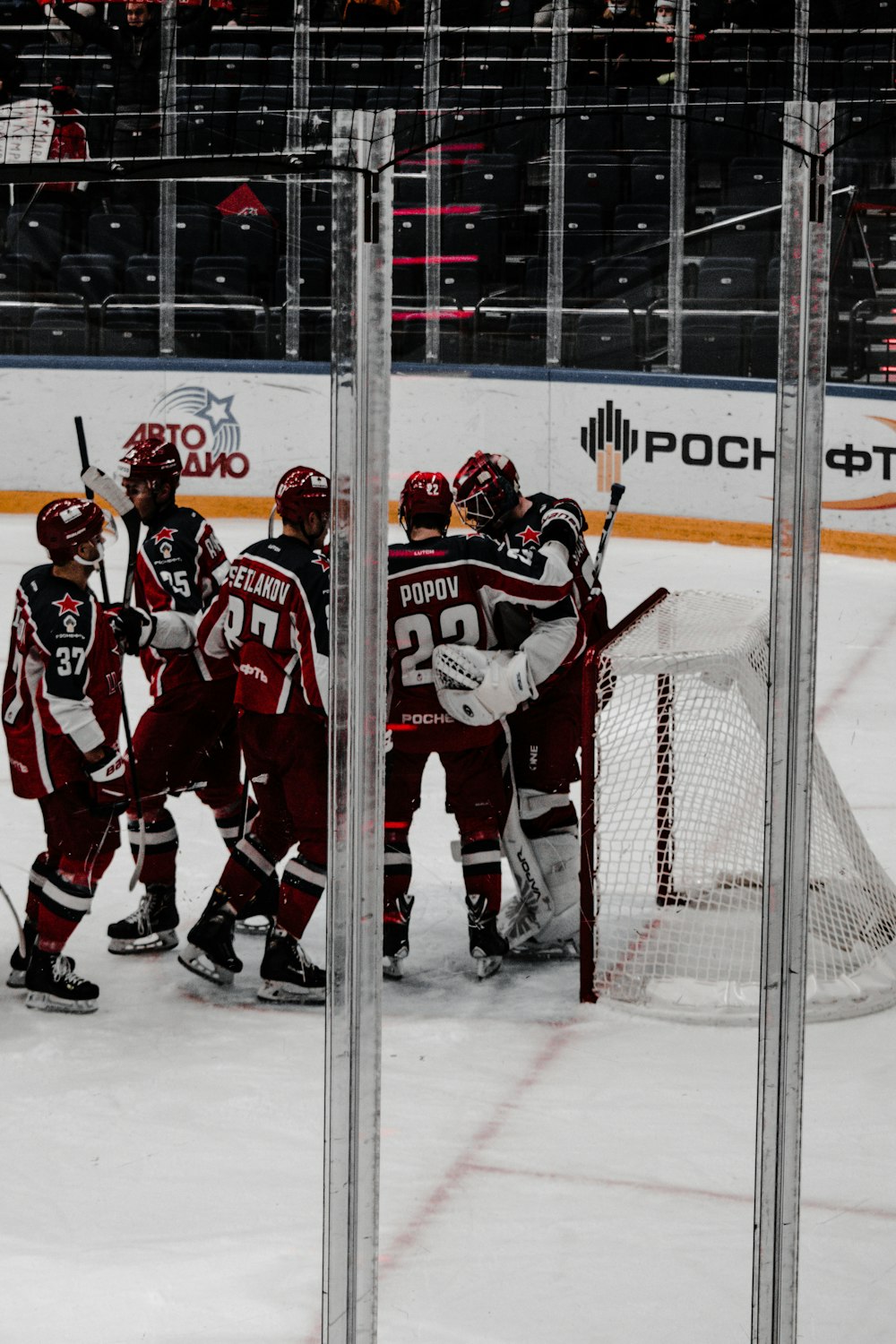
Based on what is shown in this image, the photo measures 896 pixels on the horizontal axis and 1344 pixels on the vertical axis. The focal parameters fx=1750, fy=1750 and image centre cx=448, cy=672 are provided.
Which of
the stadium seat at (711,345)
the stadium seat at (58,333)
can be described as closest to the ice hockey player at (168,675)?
the stadium seat at (711,345)

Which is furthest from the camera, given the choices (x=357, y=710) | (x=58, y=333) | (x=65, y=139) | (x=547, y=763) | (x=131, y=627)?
(x=58, y=333)

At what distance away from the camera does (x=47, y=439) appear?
910 cm

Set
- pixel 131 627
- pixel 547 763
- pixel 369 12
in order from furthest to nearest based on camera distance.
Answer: pixel 369 12
pixel 547 763
pixel 131 627

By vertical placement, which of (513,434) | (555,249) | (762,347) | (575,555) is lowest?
(575,555)

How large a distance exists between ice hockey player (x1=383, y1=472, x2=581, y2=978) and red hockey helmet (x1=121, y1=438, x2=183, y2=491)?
1.65 ft

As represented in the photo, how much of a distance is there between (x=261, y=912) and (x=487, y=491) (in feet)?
3.39

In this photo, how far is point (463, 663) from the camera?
324 cm

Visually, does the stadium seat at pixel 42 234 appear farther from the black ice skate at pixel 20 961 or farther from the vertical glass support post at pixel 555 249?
the black ice skate at pixel 20 961

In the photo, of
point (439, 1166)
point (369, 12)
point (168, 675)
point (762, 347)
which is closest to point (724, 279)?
point (762, 347)

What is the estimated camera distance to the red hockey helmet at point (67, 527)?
10.3 ft

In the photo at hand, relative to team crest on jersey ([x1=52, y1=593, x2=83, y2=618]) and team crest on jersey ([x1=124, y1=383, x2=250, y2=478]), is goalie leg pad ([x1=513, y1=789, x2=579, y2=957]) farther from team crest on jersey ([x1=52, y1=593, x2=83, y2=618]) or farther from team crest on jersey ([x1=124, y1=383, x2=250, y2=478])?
team crest on jersey ([x1=124, y1=383, x2=250, y2=478])

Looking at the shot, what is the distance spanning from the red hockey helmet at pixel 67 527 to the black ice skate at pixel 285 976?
823 millimetres

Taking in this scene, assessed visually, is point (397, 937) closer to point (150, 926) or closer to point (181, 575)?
point (150, 926)

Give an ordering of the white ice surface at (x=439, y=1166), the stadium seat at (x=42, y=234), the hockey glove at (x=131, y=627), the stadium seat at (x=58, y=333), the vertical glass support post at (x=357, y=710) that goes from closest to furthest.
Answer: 1. the vertical glass support post at (x=357, y=710)
2. the white ice surface at (x=439, y=1166)
3. the hockey glove at (x=131, y=627)
4. the stadium seat at (x=58, y=333)
5. the stadium seat at (x=42, y=234)
